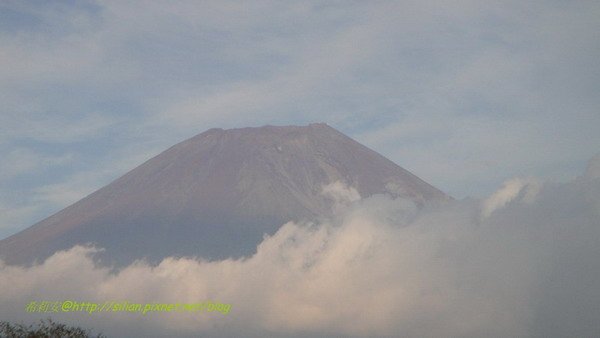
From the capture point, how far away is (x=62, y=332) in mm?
61906

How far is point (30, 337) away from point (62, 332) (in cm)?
614

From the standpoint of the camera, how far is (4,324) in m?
62.9

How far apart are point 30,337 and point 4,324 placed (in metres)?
8.32

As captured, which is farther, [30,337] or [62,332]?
[62,332]

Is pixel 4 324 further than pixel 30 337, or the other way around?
pixel 4 324

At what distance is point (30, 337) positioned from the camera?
55.8 meters

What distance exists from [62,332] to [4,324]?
194 inches
